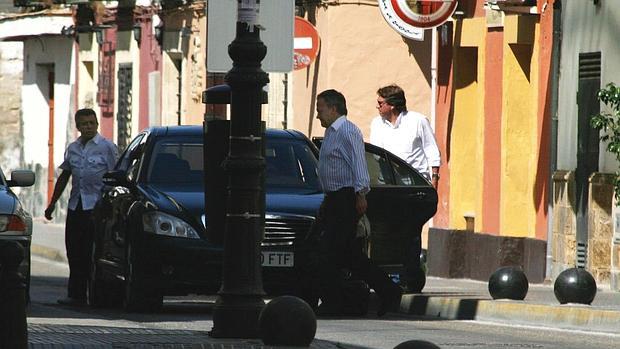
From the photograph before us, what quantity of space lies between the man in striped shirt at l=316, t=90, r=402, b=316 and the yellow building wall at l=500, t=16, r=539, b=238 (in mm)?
7747

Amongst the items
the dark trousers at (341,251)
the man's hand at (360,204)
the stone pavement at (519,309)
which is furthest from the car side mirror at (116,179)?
the stone pavement at (519,309)

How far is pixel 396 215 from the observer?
1906 cm

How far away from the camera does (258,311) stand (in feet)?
45.3

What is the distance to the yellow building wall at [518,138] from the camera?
2486 centimetres

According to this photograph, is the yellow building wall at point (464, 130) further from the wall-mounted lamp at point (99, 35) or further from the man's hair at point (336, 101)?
the wall-mounted lamp at point (99, 35)

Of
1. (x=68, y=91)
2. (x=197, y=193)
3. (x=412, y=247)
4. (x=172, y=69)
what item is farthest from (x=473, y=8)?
(x=68, y=91)

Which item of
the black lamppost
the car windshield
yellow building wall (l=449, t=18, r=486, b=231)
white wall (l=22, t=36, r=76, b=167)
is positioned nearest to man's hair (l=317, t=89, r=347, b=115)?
the car windshield

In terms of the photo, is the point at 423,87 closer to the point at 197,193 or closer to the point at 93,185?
the point at 93,185

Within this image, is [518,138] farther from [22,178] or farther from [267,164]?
[22,178]

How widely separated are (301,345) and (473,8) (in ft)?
47.2

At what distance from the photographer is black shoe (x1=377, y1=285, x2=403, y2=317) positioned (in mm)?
17266

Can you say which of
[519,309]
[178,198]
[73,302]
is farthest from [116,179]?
[519,309]

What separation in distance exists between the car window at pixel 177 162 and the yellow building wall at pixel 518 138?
7.07 m

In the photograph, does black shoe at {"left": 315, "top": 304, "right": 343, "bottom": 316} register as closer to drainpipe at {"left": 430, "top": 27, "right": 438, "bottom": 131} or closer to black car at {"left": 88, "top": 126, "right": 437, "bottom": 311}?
black car at {"left": 88, "top": 126, "right": 437, "bottom": 311}
